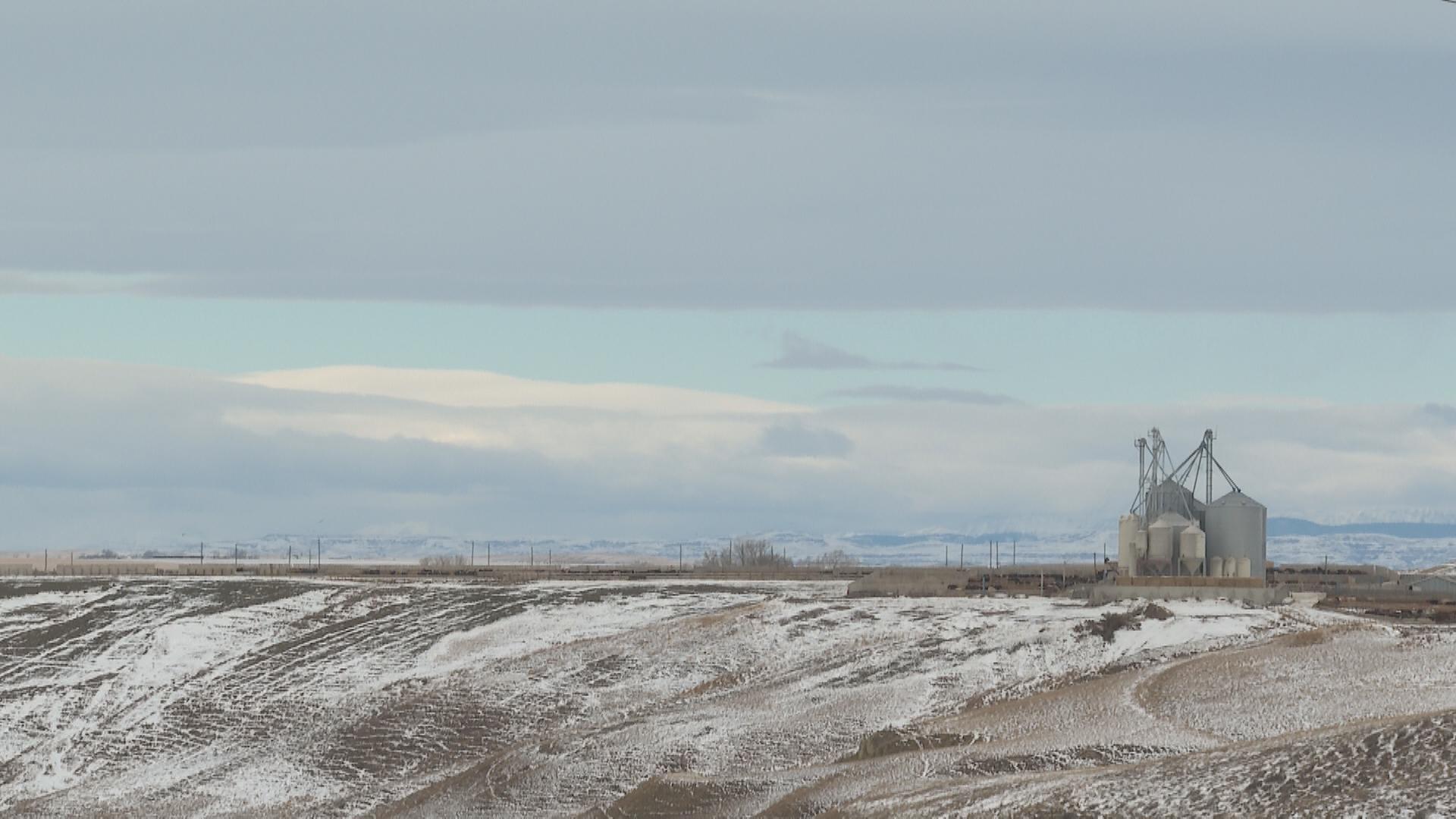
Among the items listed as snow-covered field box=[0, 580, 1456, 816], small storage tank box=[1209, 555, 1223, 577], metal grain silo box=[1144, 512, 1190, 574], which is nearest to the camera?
snow-covered field box=[0, 580, 1456, 816]

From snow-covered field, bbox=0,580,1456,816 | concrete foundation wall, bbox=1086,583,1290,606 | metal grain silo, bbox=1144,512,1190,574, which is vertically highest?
metal grain silo, bbox=1144,512,1190,574

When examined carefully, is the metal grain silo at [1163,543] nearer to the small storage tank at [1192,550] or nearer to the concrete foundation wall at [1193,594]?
the small storage tank at [1192,550]

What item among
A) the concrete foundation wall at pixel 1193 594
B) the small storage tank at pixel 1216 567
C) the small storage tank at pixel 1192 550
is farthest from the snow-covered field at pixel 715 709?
the small storage tank at pixel 1216 567

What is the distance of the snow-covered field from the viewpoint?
156 feet

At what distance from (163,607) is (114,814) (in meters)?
41.6

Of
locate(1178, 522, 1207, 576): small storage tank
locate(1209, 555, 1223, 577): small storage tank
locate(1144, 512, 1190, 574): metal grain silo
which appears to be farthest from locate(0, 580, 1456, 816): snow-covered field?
locate(1209, 555, 1223, 577): small storage tank

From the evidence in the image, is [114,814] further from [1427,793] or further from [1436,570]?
[1436,570]

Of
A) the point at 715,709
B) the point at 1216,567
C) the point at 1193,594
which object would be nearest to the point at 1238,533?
the point at 1216,567

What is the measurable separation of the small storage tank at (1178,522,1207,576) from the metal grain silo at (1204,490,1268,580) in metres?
2.12

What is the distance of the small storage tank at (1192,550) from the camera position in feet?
336

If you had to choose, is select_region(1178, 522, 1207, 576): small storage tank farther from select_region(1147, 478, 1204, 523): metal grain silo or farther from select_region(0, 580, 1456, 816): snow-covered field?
select_region(0, 580, 1456, 816): snow-covered field

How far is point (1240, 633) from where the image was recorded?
246 ft

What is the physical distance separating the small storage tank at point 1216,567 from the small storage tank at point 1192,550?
128cm

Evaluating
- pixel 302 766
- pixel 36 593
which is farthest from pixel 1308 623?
pixel 36 593
